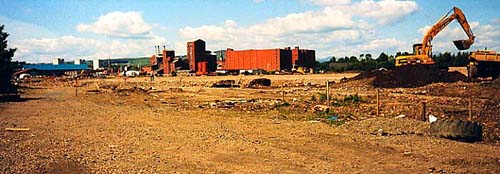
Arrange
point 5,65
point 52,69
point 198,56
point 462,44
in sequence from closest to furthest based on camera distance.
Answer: point 462,44, point 5,65, point 198,56, point 52,69

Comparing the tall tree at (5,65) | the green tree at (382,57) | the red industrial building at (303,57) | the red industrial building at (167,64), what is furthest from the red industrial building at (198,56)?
the tall tree at (5,65)

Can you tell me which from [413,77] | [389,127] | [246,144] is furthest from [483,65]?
[246,144]

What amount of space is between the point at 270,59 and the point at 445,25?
4884 cm

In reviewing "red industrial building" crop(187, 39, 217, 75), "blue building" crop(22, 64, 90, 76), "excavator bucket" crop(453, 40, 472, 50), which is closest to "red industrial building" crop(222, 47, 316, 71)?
"red industrial building" crop(187, 39, 217, 75)

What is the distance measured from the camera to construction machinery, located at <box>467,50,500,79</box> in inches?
1230

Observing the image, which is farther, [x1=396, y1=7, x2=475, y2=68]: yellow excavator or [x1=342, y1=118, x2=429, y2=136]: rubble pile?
[x1=396, y1=7, x2=475, y2=68]: yellow excavator

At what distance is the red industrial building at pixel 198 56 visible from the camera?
90.6m

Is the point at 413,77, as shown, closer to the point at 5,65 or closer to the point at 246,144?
the point at 246,144

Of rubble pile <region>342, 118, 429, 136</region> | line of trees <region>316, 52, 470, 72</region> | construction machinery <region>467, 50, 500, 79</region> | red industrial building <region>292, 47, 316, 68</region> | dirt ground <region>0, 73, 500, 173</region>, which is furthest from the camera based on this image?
red industrial building <region>292, 47, 316, 68</region>

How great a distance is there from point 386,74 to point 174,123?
23322 mm

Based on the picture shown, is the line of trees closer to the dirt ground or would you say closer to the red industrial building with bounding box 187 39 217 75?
the red industrial building with bounding box 187 39 217 75

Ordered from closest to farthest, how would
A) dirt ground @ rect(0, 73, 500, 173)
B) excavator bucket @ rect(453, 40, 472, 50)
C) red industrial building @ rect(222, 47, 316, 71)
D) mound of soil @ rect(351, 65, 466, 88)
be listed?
dirt ground @ rect(0, 73, 500, 173)
mound of soil @ rect(351, 65, 466, 88)
excavator bucket @ rect(453, 40, 472, 50)
red industrial building @ rect(222, 47, 316, 71)

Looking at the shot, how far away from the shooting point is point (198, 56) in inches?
3607

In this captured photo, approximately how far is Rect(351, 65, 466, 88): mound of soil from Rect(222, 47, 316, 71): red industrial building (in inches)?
1849
